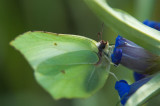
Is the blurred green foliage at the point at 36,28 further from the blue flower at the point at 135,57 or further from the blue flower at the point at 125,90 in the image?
the blue flower at the point at 125,90

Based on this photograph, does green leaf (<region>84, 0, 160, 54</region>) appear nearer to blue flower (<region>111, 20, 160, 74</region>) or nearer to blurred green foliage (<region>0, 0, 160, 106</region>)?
blue flower (<region>111, 20, 160, 74</region>)

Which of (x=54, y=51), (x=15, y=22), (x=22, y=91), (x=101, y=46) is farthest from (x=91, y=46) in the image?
(x=15, y=22)

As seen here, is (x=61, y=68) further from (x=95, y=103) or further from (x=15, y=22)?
(x=15, y=22)

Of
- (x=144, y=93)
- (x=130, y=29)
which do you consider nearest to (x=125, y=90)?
(x=144, y=93)

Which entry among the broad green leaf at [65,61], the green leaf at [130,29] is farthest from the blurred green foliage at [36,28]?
the green leaf at [130,29]

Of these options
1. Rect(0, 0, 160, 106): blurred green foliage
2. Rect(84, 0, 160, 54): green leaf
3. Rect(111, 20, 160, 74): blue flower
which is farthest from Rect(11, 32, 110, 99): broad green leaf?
Rect(0, 0, 160, 106): blurred green foliage
